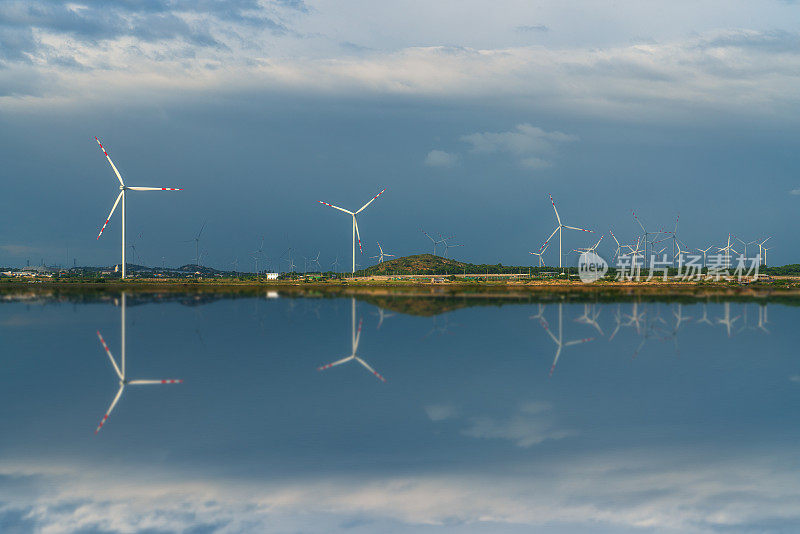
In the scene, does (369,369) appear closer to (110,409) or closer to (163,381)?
(163,381)

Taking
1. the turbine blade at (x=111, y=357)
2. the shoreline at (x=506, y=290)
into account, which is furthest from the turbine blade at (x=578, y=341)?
the shoreline at (x=506, y=290)

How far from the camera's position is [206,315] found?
6084 centimetres

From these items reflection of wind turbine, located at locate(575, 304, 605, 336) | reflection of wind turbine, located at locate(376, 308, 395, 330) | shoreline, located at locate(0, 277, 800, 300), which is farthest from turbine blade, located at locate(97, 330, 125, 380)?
shoreline, located at locate(0, 277, 800, 300)

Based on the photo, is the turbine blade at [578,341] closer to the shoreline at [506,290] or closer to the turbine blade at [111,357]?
the turbine blade at [111,357]

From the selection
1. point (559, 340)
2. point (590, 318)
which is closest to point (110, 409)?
point (559, 340)

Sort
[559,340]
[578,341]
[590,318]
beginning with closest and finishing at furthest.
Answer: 1. [578,341]
2. [559,340]
3. [590,318]

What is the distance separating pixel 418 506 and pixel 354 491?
1618 mm

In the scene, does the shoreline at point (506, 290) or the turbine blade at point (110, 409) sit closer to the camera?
the turbine blade at point (110, 409)
